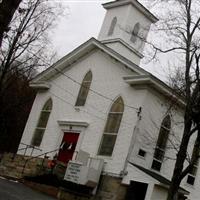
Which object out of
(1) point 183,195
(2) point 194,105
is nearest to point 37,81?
(1) point 183,195

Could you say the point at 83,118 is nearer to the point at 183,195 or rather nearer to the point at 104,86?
the point at 104,86

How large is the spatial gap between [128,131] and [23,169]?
255 inches

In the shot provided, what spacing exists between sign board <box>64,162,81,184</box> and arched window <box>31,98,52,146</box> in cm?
681

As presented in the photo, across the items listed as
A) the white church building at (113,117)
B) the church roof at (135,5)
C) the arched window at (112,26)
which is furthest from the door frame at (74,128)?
the church roof at (135,5)

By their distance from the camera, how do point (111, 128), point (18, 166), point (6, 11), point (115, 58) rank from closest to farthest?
point (6, 11) → point (111, 128) → point (115, 58) → point (18, 166)

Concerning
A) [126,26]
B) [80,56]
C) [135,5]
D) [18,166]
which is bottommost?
[18,166]

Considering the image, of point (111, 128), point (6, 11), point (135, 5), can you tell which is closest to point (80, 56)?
point (135, 5)

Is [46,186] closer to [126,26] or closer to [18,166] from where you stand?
[18,166]

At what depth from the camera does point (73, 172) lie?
22359 mm

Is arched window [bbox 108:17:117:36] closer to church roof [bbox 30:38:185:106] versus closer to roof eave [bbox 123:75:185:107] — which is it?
church roof [bbox 30:38:185:106]

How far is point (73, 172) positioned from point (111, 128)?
10.6 feet

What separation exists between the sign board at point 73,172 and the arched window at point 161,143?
423 centimetres

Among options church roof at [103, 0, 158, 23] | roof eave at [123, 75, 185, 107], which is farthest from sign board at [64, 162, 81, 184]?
church roof at [103, 0, 158, 23]

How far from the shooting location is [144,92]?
23.0 m
